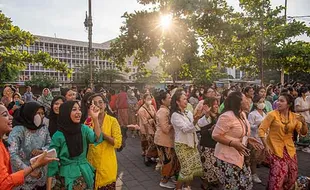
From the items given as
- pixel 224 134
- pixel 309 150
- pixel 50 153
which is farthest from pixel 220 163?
pixel 309 150

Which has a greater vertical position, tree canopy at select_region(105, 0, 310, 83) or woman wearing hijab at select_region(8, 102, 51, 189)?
tree canopy at select_region(105, 0, 310, 83)

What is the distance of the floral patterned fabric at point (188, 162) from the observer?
4.24 meters

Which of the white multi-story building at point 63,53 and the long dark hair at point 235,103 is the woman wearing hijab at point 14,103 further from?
the white multi-story building at point 63,53

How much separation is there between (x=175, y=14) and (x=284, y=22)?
7.53 metres

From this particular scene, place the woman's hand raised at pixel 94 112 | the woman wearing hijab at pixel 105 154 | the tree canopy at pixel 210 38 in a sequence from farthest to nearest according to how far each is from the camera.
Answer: the tree canopy at pixel 210 38 → the woman wearing hijab at pixel 105 154 → the woman's hand raised at pixel 94 112

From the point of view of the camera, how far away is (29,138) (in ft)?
9.97

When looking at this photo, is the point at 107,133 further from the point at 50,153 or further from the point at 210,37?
the point at 210,37

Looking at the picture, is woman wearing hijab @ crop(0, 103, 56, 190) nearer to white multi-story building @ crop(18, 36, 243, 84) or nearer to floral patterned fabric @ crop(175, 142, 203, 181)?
floral patterned fabric @ crop(175, 142, 203, 181)

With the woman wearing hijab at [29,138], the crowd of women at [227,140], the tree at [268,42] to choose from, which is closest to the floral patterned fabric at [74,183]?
the woman wearing hijab at [29,138]

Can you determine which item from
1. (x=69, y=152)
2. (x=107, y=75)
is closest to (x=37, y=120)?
(x=69, y=152)

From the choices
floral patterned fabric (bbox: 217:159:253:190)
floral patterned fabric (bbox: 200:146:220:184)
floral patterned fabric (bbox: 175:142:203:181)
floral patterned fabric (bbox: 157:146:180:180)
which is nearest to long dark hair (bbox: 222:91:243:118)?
floral patterned fabric (bbox: 217:159:253:190)

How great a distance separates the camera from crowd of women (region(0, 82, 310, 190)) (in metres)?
2.80

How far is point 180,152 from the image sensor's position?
4312 millimetres

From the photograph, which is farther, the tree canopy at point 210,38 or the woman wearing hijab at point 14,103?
the tree canopy at point 210,38
